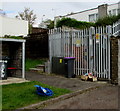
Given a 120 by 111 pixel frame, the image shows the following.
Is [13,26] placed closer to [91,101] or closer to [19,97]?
[19,97]

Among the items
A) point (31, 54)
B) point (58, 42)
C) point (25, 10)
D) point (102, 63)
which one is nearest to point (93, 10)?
point (25, 10)

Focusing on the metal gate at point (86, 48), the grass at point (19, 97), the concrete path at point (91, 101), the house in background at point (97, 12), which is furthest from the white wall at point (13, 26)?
the concrete path at point (91, 101)

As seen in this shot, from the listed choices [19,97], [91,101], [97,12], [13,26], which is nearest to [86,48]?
[91,101]

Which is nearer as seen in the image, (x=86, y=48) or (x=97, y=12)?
(x=86, y=48)

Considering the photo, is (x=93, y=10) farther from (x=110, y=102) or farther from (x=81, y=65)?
(x=110, y=102)

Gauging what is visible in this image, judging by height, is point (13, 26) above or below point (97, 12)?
below

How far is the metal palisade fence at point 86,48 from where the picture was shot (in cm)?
802

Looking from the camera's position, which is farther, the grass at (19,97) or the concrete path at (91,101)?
the concrete path at (91,101)

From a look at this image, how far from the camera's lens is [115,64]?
7.50m

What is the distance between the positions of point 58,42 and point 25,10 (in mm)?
23977

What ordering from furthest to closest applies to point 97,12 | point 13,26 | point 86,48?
point 97,12 < point 13,26 < point 86,48

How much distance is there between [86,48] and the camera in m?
8.90

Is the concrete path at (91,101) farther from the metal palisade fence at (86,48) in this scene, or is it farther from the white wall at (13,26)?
the white wall at (13,26)

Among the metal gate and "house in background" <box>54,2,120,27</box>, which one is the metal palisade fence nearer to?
the metal gate
